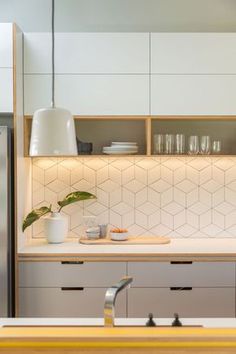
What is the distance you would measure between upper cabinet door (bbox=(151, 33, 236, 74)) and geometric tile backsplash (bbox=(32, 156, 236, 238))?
804 millimetres

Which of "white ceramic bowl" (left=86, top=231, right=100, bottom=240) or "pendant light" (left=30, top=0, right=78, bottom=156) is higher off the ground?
"pendant light" (left=30, top=0, right=78, bottom=156)

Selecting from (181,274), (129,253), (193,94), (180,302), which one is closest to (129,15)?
(193,94)

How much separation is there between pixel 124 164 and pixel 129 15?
1.34 meters

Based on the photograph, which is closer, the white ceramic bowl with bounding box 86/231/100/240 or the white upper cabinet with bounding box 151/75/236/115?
the white upper cabinet with bounding box 151/75/236/115

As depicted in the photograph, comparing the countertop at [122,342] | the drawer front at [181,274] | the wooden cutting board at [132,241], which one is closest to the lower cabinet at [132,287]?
the drawer front at [181,274]

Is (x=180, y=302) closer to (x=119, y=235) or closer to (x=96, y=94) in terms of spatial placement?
(x=119, y=235)

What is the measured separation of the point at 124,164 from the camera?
3.66 meters

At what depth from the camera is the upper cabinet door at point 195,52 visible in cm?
330

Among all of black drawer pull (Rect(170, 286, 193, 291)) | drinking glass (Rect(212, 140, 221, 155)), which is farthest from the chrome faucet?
drinking glass (Rect(212, 140, 221, 155))

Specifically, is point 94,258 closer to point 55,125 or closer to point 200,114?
point 200,114

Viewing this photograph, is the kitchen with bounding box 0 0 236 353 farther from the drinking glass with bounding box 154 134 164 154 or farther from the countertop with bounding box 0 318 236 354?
the countertop with bounding box 0 318 236 354

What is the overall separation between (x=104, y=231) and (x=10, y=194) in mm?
893

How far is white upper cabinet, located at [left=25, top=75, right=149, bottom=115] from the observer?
10.8 ft

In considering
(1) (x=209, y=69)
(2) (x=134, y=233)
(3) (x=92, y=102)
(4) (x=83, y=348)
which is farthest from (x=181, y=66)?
(4) (x=83, y=348)
